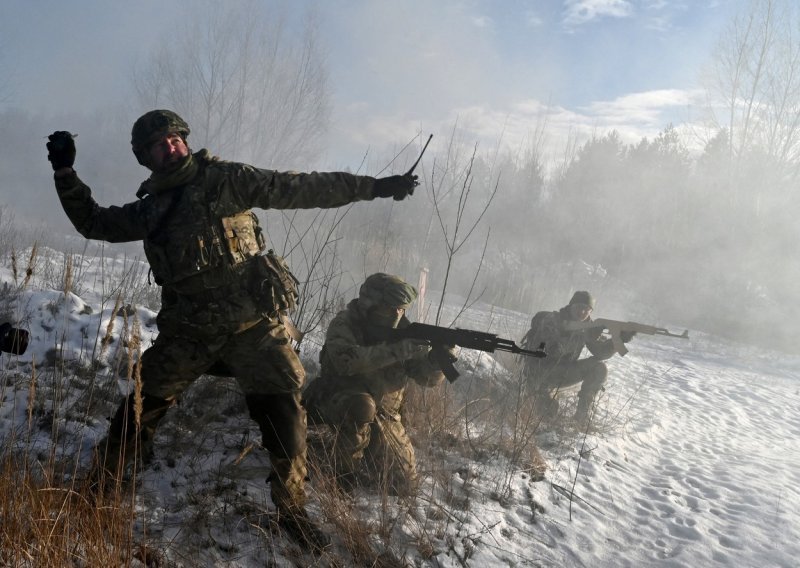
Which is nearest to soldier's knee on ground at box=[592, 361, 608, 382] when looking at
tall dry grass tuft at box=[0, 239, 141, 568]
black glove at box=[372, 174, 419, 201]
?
black glove at box=[372, 174, 419, 201]

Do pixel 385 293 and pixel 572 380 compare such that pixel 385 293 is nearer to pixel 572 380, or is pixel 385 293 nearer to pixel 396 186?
pixel 396 186

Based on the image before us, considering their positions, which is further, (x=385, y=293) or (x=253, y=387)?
(x=385, y=293)

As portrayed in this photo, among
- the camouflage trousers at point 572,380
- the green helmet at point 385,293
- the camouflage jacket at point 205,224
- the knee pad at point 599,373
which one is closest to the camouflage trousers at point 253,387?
the camouflage jacket at point 205,224

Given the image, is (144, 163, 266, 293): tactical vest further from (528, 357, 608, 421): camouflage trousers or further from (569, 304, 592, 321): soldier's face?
(569, 304, 592, 321): soldier's face

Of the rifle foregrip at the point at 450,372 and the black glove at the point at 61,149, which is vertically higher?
the black glove at the point at 61,149

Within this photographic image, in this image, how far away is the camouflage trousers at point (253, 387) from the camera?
6.31 feet

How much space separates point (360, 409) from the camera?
2543mm

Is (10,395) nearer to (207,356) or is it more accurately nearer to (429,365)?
(207,356)

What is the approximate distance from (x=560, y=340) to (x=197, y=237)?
3.87 m

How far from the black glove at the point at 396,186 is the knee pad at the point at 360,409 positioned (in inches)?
46.5

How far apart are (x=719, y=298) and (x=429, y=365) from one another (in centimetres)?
1632

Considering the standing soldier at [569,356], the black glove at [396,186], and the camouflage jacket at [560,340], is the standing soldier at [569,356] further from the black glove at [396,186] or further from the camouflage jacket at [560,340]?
the black glove at [396,186]

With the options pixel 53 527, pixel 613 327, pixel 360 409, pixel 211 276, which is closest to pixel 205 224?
pixel 211 276

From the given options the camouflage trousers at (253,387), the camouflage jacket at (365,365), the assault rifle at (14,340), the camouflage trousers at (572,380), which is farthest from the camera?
the camouflage trousers at (572,380)
